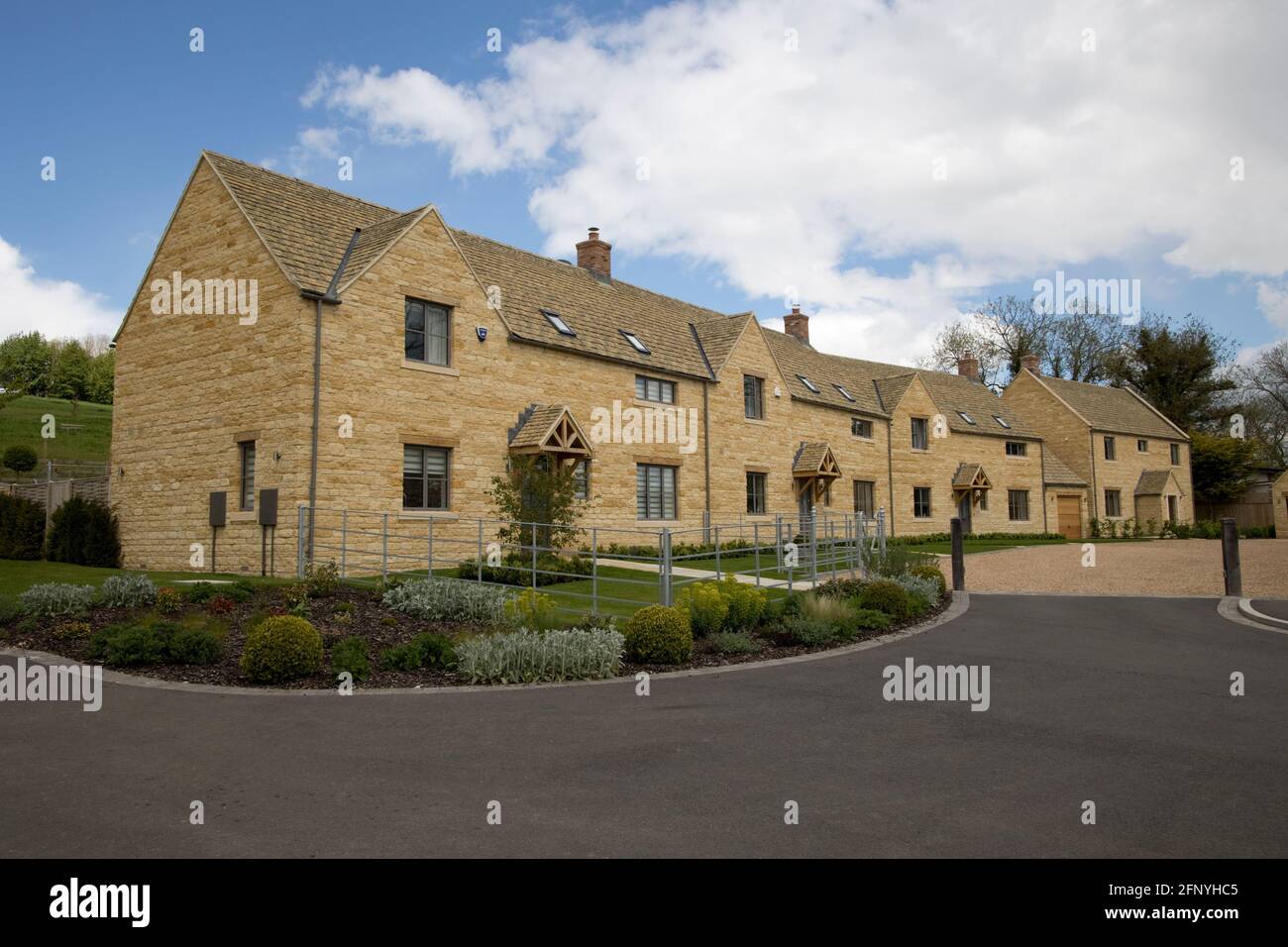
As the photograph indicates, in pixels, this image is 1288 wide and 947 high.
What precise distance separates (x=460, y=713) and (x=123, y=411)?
1841 centimetres

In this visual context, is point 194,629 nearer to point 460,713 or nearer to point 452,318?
point 460,713

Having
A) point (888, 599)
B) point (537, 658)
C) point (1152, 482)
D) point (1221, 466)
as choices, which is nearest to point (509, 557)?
point (888, 599)

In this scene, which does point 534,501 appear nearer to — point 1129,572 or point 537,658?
point 537,658

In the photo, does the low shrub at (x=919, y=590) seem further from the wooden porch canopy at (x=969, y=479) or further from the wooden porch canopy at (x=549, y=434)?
the wooden porch canopy at (x=969, y=479)

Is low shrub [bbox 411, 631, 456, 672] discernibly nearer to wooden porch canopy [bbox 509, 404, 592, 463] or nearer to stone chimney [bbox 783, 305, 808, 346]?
wooden porch canopy [bbox 509, 404, 592, 463]

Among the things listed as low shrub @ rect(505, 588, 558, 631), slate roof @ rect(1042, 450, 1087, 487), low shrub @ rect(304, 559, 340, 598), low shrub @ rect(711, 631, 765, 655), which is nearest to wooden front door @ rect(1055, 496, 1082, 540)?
slate roof @ rect(1042, 450, 1087, 487)

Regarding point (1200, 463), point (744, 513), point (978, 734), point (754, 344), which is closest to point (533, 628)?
point (978, 734)

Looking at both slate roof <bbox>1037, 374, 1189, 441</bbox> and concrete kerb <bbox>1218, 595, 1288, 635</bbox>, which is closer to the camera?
concrete kerb <bbox>1218, 595, 1288, 635</bbox>

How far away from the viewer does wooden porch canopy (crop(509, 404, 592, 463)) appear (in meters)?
21.3

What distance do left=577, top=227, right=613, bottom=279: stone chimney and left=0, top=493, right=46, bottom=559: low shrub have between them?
18.3 metres

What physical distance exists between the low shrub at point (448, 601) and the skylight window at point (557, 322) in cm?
1203

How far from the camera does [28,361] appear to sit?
68250mm

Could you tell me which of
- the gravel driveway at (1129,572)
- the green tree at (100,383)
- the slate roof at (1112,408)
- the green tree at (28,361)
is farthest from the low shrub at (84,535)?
Answer: the green tree at (100,383)

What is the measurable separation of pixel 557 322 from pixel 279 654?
1675cm
